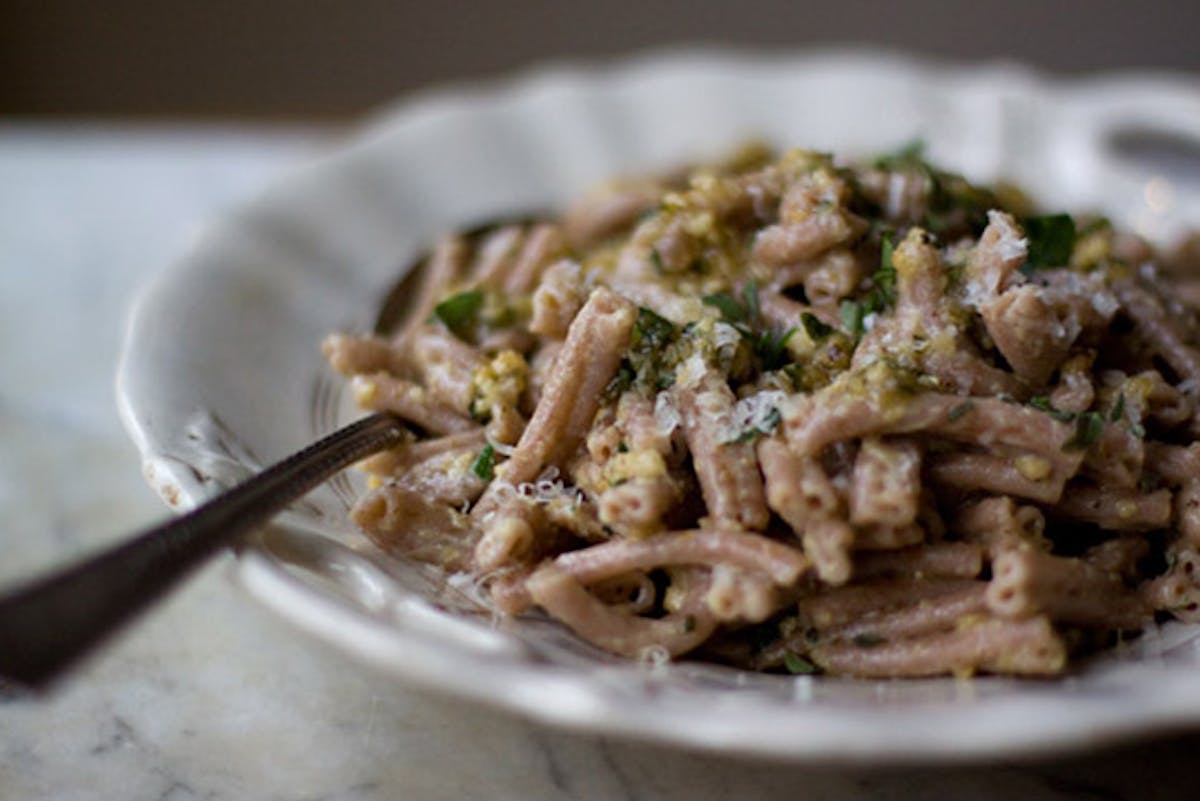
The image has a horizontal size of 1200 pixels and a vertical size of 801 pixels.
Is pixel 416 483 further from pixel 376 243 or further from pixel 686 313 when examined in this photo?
pixel 376 243

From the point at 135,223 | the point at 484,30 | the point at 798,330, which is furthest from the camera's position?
the point at 484,30

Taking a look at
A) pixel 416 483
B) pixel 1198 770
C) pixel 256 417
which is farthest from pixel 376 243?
pixel 1198 770

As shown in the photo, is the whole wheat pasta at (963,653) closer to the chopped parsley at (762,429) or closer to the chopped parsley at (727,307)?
the chopped parsley at (762,429)

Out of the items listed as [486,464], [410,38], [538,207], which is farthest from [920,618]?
[410,38]

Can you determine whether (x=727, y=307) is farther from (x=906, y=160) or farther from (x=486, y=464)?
(x=906, y=160)

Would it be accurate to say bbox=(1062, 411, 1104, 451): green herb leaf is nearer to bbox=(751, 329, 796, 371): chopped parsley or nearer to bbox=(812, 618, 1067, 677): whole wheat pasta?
bbox=(812, 618, 1067, 677): whole wheat pasta

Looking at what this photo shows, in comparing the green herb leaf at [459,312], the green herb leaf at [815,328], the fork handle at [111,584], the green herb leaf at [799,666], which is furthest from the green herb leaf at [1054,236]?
the fork handle at [111,584]
